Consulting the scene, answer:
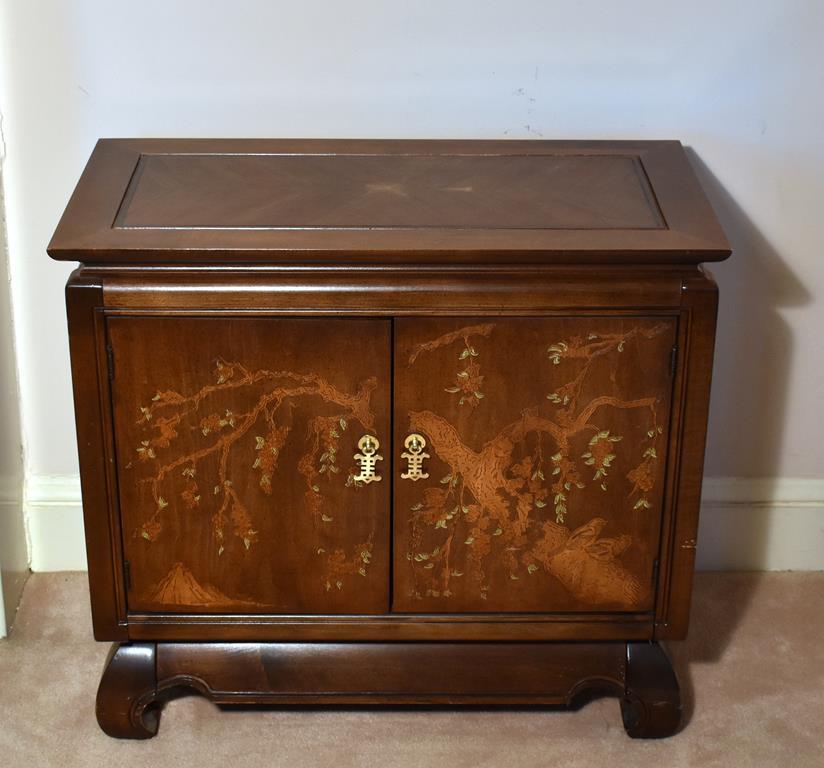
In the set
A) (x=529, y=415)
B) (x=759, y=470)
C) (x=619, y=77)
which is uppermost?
(x=619, y=77)

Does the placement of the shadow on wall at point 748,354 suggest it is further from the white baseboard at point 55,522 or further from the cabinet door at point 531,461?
the white baseboard at point 55,522

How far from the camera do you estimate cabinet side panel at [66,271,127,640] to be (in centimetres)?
177

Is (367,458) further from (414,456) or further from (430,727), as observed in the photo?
(430,727)

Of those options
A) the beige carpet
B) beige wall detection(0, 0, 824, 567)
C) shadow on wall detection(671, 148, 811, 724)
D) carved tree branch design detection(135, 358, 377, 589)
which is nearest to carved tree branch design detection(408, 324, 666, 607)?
carved tree branch design detection(135, 358, 377, 589)

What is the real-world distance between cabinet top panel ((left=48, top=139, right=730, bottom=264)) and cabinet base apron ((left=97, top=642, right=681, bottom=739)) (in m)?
0.64

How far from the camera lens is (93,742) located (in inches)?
80.3

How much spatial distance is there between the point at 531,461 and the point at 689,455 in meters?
0.23

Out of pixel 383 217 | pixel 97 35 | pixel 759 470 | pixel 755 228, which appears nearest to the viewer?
pixel 383 217

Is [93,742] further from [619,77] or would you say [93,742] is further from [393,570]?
[619,77]

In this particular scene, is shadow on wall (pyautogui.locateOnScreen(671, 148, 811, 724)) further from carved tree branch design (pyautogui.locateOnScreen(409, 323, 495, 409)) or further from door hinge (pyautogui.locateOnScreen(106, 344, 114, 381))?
door hinge (pyautogui.locateOnScreen(106, 344, 114, 381))

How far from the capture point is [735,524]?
8.14 ft


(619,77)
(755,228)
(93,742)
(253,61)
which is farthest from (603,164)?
(93,742)

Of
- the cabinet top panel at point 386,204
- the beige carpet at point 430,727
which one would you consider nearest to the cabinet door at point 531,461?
the cabinet top panel at point 386,204

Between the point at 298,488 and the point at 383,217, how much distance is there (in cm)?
42
